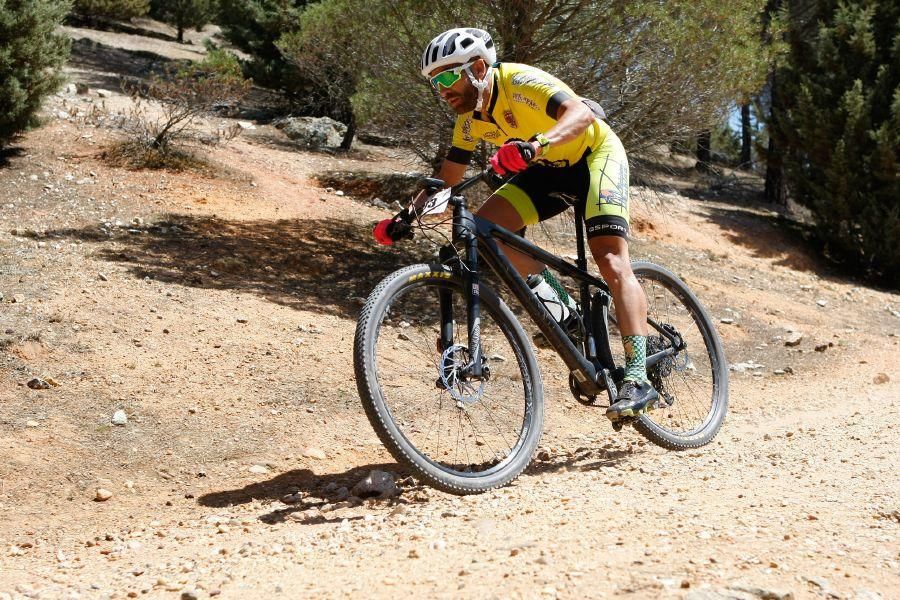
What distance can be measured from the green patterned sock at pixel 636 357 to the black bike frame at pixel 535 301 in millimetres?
111

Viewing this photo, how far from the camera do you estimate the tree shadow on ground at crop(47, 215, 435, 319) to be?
748 centimetres

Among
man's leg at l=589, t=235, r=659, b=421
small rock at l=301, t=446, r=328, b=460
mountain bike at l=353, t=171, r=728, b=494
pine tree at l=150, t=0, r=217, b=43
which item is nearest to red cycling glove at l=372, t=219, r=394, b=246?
mountain bike at l=353, t=171, r=728, b=494

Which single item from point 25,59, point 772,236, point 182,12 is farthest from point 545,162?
point 182,12

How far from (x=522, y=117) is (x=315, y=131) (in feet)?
40.6

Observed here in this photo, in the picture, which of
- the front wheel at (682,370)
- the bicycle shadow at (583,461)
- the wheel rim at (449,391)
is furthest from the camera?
the front wheel at (682,370)

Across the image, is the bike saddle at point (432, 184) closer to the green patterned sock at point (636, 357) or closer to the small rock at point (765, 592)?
the green patterned sock at point (636, 357)

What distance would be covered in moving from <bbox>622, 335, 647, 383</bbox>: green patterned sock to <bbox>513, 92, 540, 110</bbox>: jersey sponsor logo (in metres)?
1.23

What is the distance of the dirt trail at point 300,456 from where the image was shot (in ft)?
9.75

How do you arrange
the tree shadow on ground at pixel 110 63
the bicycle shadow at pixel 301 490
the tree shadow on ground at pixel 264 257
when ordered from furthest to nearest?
the tree shadow on ground at pixel 110 63 → the tree shadow on ground at pixel 264 257 → the bicycle shadow at pixel 301 490

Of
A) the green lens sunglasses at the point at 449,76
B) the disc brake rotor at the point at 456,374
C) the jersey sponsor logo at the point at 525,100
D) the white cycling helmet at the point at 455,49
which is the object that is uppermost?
the white cycling helmet at the point at 455,49

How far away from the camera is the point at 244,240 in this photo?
895 centimetres

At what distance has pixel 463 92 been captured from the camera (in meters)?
4.21

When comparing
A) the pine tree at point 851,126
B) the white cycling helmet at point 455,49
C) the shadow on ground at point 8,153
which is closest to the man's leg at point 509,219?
the white cycling helmet at point 455,49

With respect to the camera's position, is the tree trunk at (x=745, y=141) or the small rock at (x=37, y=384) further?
the tree trunk at (x=745, y=141)
